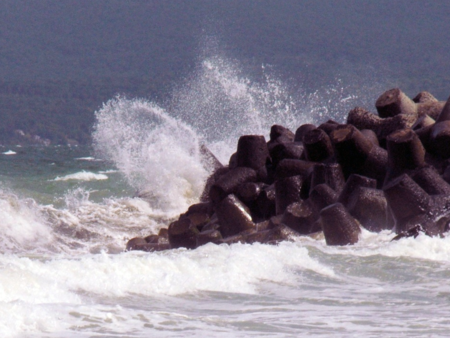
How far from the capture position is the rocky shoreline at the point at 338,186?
8.95 metres

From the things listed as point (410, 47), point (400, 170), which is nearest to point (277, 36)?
point (410, 47)

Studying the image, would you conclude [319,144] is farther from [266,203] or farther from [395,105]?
[395,105]

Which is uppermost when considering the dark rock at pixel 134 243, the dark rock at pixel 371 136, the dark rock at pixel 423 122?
the dark rock at pixel 423 122

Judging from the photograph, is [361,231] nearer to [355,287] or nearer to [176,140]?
[355,287]

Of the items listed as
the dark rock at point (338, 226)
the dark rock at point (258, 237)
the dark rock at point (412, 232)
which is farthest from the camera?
the dark rock at point (258, 237)

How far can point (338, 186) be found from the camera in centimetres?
1002

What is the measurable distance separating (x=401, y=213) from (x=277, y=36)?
6788 inches

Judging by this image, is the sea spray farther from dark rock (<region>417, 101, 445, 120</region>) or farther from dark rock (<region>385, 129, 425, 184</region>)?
dark rock (<region>385, 129, 425, 184</region>)

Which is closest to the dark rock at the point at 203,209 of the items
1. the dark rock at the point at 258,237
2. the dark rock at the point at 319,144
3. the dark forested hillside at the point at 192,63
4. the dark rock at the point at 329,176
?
the dark rock at the point at 319,144

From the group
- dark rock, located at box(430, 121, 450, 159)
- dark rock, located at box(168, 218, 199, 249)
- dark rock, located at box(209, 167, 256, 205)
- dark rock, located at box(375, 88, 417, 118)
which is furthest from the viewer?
dark rock, located at box(375, 88, 417, 118)

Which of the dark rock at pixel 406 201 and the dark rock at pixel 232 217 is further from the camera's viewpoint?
the dark rock at pixel 232 217

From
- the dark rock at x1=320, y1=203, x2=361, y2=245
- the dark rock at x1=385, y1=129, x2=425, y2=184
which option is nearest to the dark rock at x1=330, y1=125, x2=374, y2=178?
the dark rock at x1=385, y1=129, x2=425, y2=184

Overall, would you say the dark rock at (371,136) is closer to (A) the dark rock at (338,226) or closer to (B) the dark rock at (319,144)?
(B) the dark rock at (319,144)

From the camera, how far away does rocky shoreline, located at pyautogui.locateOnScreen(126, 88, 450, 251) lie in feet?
29.3
